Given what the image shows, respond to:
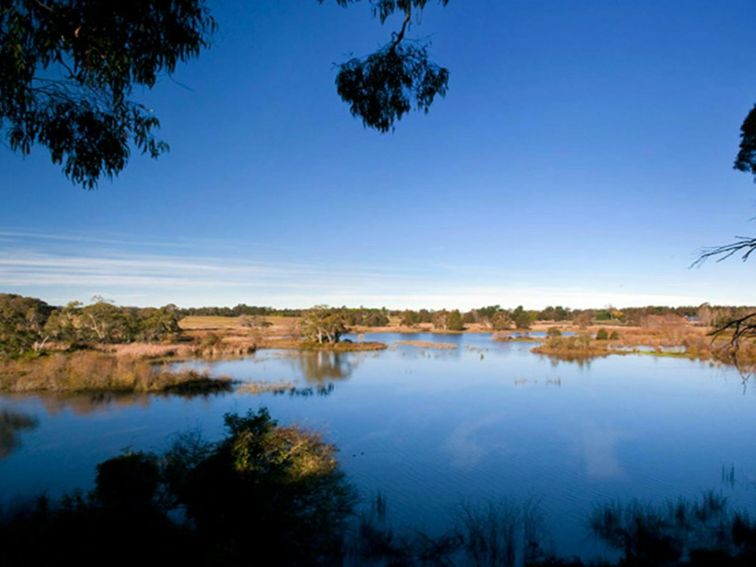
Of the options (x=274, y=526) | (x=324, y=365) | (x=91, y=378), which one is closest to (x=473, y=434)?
(x=274, y=526)

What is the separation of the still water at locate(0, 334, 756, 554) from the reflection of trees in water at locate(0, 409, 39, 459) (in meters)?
0.07

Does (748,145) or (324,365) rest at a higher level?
(748,145)

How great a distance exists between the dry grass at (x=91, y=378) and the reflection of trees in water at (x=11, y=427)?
18.0 feet

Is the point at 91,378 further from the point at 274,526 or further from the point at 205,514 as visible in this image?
the point at 274,526

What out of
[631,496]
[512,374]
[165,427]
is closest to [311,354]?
[512,374]

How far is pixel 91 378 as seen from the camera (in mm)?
27734

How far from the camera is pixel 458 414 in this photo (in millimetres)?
22906

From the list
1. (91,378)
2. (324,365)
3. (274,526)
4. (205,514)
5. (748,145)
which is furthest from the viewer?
(324,365)

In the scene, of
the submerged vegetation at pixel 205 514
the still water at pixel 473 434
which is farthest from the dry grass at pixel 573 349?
the submerged vegetation at pixel 205 514

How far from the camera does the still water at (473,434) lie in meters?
13.3

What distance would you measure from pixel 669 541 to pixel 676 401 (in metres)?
18.6

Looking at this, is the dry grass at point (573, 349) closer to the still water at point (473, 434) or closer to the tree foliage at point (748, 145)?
the still water at point (473, 434)

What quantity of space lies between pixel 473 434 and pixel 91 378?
2278 centimetres

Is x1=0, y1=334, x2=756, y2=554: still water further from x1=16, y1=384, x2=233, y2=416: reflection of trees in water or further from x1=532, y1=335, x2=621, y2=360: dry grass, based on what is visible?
x1=532, y1=335, x2=621, y2=360: dry grass
